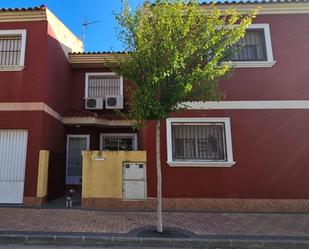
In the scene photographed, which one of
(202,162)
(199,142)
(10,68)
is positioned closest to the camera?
(202,162)

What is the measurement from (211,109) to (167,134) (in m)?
1.68

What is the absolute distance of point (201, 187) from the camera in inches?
326

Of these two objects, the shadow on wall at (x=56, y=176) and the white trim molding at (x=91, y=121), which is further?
the white trim molding at (x=91, y=121)

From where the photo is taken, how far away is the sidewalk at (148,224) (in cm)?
577

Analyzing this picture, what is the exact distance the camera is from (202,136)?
866 centimetres

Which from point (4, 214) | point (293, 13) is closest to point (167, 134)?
point (4, 214)

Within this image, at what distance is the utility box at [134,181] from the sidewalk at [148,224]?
0.65m

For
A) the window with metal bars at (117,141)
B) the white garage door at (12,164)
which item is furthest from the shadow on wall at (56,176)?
the window with metal bars at (117,141)

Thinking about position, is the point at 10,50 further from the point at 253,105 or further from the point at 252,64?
the point at 253,105

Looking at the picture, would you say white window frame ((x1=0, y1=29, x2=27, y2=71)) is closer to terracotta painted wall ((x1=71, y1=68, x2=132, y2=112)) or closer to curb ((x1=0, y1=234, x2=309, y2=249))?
terracotta painted wall ((x1=71, y1=68, x2=132, y2=112))

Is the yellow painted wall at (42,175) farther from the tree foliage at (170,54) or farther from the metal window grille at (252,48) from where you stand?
the metal window grille at (252,48)

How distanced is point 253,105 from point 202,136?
1.98 m

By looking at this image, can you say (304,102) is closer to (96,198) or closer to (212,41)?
(212,41)

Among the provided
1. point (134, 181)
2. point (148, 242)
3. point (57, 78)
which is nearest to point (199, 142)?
point (134, 181)
